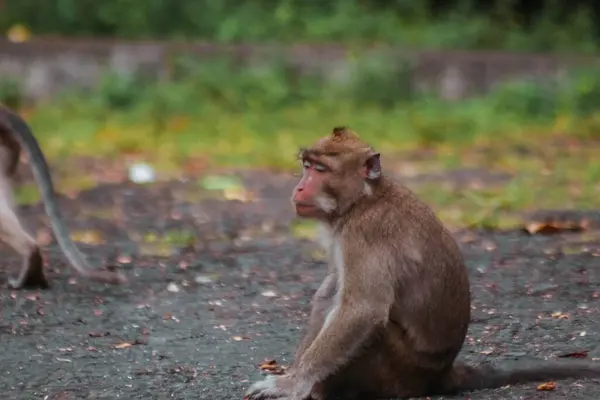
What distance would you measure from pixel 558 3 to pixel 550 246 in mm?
10502

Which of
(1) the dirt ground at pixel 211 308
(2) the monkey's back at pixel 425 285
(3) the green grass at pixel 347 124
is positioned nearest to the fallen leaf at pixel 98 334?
(1) the dirt ground at pixel 211 308

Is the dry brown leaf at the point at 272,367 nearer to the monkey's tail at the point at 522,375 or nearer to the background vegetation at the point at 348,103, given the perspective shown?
the monkey's tail at the point at 522,375

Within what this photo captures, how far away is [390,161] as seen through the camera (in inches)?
499

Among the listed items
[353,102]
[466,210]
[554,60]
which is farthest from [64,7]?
[466,210]

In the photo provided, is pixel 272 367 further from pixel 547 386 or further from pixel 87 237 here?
pixel 87 237

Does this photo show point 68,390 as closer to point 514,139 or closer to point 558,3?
point 514,139

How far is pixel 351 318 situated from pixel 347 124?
10203 millimetres

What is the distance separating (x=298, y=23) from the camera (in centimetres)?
1822

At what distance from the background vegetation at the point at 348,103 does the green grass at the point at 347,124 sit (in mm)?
21

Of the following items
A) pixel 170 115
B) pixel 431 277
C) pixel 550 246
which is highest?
pixel 431 277

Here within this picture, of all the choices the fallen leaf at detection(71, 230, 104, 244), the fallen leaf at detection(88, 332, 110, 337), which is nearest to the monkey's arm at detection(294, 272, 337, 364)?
the fallen leaf at detection(88, 332, 110, 337)

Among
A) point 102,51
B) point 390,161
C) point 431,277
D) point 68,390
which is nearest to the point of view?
point 431,277

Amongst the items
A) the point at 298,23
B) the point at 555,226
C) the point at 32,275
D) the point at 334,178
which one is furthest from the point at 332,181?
the point at 298,23

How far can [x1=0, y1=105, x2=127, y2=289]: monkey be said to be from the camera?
737cm
